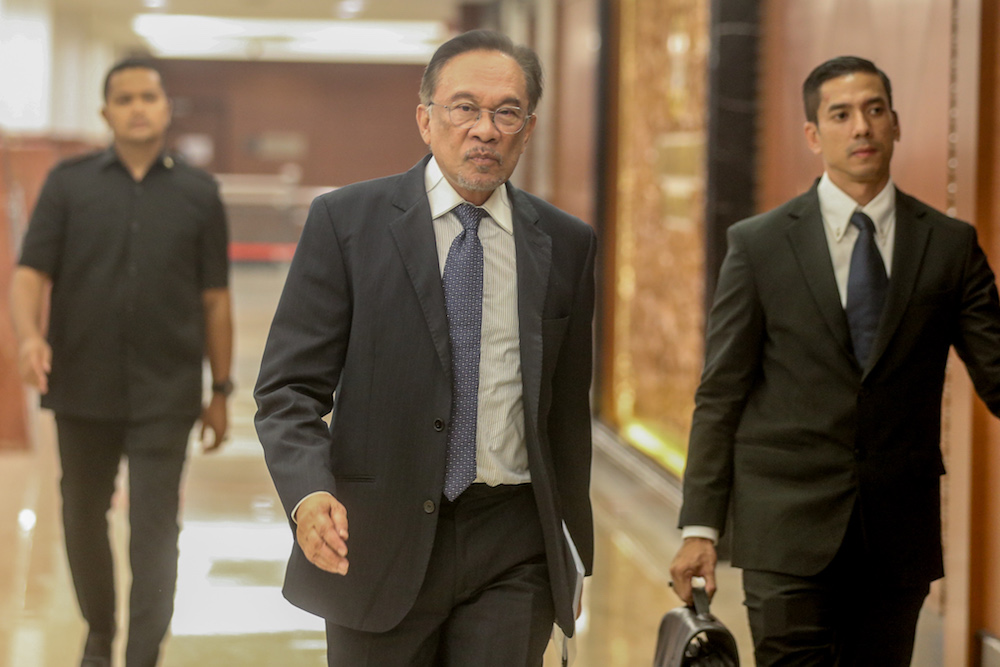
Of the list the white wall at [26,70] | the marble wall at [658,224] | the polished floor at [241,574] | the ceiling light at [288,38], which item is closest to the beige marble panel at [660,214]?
the marble wall at [658,224]

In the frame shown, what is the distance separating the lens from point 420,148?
107 feet

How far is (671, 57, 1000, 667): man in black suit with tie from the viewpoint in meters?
2.69

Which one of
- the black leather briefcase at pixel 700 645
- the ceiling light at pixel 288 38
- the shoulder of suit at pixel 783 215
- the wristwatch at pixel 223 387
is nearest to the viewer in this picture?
the black leather briefcase at pixel 700 645

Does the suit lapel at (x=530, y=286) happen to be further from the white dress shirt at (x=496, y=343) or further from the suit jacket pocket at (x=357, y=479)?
the suit jacket pocket at (x=357, y=479)

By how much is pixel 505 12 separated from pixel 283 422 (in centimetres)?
1275

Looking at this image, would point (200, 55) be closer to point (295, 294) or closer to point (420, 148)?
point (420, 148)

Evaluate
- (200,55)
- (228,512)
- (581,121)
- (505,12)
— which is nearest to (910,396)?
(228,512)

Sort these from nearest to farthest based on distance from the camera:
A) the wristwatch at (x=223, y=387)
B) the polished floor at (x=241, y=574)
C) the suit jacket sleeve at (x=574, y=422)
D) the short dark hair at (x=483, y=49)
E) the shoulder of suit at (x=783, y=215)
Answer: the short dark hair at (x=483, y=49) < the suit jacket sleeve at (x=574, y=422) < the shoulder of suit at (x=783, y=215) < the wristwatch at (x=223, y=387) < the polished floor at (x=241, y=574)

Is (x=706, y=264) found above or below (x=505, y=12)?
below

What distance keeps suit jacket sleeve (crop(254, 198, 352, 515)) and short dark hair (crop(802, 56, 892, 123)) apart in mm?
1076

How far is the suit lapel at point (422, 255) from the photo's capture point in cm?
228

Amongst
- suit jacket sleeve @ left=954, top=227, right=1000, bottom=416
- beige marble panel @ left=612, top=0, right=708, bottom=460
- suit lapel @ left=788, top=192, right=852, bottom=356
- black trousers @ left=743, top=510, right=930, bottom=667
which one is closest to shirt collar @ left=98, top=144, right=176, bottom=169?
suit lapel @ left=788, top=192, right=852, bottom=356

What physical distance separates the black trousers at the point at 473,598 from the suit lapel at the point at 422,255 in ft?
0.84

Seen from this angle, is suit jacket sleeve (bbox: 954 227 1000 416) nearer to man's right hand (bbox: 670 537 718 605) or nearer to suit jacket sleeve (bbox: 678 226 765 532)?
suit jacket sleeve (bbox: 678 226 765 532)
